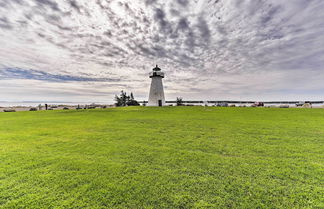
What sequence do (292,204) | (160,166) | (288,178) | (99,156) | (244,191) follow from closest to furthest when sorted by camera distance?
(292,204) < (244,191) < (288,178) < (160,166) < (99,156)

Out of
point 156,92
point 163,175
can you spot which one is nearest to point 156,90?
point 156,92

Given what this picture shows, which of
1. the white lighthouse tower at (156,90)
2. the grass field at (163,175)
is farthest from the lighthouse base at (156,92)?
the grass field at (163,175)

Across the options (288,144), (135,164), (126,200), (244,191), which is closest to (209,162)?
(244,191)

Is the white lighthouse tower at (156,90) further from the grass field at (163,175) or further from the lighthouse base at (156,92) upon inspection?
the grass field at (163,175)

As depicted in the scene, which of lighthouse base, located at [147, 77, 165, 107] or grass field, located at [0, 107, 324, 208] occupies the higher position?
lighthouse base, located at [147, 77, 165, 107]

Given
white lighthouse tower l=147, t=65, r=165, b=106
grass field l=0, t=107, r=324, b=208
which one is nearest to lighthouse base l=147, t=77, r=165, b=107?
white lighthouse tower l=147, t=65, r=165, b=106

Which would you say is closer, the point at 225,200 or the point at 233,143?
the point at 225,200

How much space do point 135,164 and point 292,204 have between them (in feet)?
12.5

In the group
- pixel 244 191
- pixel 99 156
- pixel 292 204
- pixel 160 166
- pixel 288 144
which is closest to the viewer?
pixel 292 204

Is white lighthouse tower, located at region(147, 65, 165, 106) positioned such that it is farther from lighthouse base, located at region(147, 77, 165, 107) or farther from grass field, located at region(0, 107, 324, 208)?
grass field, located at region(0, 107, 324, 208)

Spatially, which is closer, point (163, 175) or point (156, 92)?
point (163, 175)

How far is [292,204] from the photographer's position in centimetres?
295

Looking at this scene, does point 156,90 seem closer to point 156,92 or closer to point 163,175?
point 156,92

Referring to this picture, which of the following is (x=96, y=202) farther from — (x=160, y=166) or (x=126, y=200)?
(x=160, y=166)
